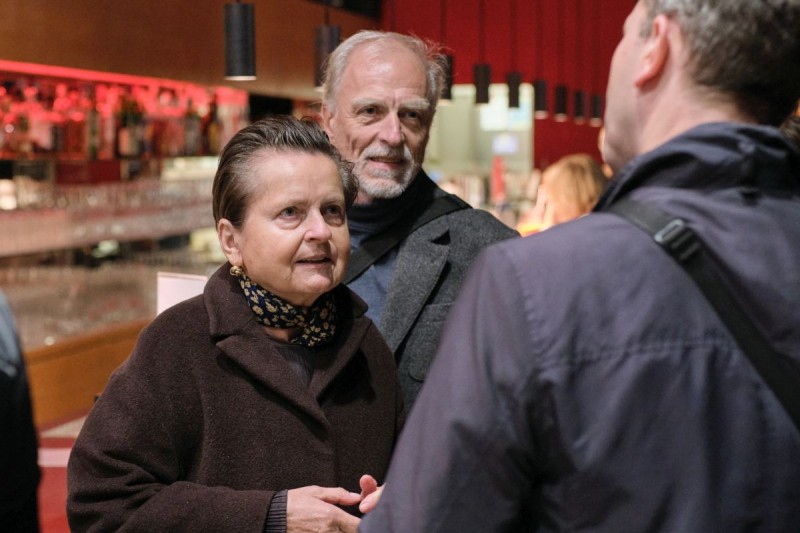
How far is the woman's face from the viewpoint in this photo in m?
Answer: 1.74

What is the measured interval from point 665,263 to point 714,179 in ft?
0.37

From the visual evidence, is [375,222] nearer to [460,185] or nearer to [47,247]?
[47,247]

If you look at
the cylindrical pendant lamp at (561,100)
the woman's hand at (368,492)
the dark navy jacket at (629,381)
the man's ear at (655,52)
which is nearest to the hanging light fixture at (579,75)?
the cylindrical pendant lamp at (561,100)

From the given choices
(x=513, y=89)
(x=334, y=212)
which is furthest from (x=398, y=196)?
(x=513, y=89)

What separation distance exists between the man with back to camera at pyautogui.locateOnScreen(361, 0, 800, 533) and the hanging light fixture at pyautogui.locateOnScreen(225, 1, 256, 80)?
10.8ft

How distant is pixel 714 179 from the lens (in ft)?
3.34

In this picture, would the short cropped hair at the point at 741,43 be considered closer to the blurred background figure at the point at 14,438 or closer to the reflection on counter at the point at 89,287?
the blurred background figure at the point at 14,438

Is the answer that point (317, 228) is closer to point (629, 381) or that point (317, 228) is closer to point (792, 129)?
point (629, 381)

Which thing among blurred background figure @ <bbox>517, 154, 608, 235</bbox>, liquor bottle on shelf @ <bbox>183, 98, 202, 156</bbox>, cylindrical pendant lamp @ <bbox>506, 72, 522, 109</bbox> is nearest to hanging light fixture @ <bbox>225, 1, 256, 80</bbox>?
blurred background figure @ <bbox>517, 154, 608, 235</bbox>

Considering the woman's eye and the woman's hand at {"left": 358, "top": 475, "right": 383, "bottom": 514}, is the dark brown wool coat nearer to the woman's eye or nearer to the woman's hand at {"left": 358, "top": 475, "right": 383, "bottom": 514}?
the woman's hand at {"left": 358, "top": 475, "right": 383, "bottom": 514}

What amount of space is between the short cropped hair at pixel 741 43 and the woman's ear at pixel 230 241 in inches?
37.2

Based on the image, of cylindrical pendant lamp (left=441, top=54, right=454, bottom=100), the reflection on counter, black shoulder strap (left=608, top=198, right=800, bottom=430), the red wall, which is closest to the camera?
black shoulder strap (left=608, top=198, right=800, bottom=430)

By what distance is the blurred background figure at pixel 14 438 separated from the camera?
85 centimetres

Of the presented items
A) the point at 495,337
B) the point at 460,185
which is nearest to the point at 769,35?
the point at 495,337
